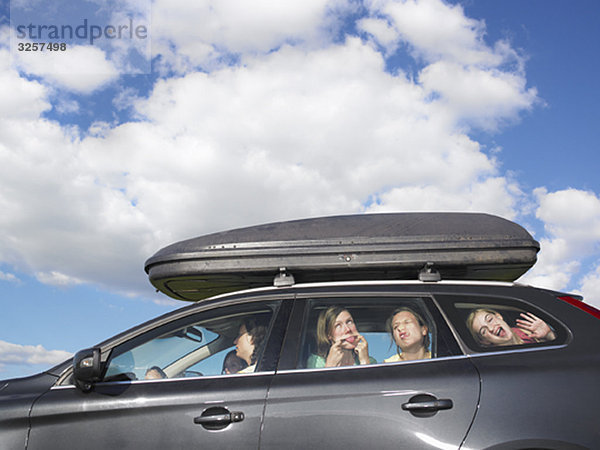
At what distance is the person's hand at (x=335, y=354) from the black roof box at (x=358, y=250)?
1.73 ft

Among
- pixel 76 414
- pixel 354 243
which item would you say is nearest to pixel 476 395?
pixel 354 243

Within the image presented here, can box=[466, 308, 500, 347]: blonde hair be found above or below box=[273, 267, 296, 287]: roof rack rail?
below

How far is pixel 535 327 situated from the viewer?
11.0 ft

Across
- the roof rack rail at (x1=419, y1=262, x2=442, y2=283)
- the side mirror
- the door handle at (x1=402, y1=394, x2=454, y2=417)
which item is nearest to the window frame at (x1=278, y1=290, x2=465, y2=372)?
the roof rack rail at (x1=419, y1=262, x2=442, y2=283)

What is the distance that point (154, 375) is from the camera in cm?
335

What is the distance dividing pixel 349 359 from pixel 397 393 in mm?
376

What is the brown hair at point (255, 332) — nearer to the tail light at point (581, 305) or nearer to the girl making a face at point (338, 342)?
the girl making a face at point (338, 342)

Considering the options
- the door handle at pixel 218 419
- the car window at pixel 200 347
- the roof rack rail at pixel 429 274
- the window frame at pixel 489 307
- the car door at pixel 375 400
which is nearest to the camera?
the car door at pixel 375 400

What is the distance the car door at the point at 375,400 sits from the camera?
9.73 feet

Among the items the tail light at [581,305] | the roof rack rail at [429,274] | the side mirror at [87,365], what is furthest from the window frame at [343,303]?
the side mirror at [87,365]

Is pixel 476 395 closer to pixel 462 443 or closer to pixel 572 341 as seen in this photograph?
pixel 462 443

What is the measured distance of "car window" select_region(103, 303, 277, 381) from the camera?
3.36 meters

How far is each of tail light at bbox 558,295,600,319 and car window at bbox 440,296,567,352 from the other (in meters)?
0.22

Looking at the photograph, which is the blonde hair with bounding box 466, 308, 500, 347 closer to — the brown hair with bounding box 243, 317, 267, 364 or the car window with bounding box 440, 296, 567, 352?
the car window with bounding box 440, 296, 567, 352
